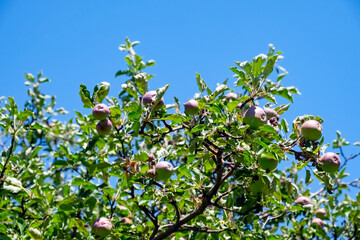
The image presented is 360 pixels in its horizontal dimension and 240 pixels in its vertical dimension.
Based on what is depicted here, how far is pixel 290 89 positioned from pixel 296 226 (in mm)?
2085

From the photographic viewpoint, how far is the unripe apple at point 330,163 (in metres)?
2.45

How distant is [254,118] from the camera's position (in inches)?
96.6

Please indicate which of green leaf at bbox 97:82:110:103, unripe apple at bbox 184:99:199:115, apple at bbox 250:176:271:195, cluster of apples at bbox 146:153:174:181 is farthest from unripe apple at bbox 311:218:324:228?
green leaf at bbox 97:82:110:103

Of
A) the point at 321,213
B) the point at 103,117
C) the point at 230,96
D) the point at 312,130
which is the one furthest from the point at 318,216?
the point at 103,117

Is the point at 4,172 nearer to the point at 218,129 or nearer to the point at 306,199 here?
the point at 218,129

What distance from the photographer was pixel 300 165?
2.44 m

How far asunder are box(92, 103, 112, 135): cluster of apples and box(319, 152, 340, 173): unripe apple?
4.41 feet

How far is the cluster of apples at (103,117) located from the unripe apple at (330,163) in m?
1.35

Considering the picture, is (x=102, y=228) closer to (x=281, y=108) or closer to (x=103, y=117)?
(x=103, y=117)

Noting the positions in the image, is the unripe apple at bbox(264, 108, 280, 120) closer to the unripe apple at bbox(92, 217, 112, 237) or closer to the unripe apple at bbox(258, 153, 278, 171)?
the unripe apple at bbox(258, 153, 278, 171)

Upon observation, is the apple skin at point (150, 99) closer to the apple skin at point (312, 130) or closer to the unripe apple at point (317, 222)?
the apple skin at point (312, 130)

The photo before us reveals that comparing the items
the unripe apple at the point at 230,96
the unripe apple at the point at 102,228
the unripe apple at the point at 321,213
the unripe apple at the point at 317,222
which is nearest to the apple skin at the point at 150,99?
the unripe apple at the point at 230,96

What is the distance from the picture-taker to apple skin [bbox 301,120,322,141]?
2453 millimetres

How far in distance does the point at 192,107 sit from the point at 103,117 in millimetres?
569
